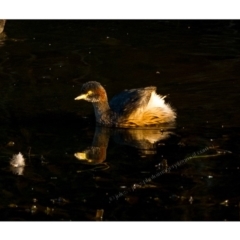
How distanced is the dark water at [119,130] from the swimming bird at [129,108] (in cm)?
19

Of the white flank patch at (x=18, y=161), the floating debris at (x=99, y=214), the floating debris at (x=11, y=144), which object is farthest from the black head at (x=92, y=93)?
the floating debris at (x=99, y=214)

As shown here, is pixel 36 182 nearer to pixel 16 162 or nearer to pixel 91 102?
pixel 16 162

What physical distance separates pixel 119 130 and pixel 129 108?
337 mm

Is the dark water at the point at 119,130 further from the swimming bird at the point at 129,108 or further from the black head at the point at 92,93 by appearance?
the black head at the point at 92,93

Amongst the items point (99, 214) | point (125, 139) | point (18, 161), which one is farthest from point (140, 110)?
point (99, 214)

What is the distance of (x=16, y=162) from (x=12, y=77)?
441cm

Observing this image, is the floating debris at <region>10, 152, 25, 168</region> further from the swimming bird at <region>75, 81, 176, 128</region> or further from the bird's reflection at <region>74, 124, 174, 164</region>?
the swimming bird at <region>75, 81, 176, 128</region>

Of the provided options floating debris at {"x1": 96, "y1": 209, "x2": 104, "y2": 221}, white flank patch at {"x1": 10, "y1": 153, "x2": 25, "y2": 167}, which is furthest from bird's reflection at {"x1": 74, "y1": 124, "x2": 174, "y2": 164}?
floating debris at {"x1": 96, "y1": 209, "x2": 104, "y2": 221}

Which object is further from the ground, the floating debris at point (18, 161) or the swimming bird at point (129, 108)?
the swimming bird at point (129, 108)

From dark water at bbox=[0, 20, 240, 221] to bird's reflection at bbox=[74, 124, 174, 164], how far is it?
0.6 inches

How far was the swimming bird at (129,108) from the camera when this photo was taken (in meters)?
13.1

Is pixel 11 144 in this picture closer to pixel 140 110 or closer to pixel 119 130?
pixel 119 130

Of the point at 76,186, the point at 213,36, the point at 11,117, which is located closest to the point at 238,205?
the point at 76,186

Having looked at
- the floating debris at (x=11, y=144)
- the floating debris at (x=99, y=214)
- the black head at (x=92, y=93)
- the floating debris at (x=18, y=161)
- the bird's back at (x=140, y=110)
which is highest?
the black head at (x=92, y=93)
